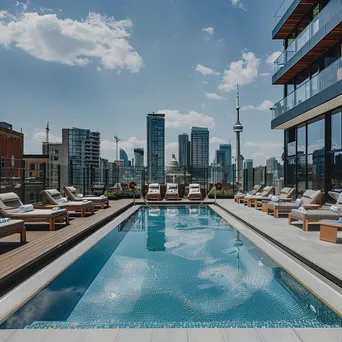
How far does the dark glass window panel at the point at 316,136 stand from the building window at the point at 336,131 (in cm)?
72

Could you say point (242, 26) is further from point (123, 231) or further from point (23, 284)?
point (23, 284)

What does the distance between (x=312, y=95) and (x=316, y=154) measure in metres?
3.01

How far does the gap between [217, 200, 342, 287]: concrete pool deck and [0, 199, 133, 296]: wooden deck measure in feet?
14.0

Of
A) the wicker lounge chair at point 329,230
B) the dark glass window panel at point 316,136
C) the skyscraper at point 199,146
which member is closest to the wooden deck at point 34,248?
the wicker lounge chair at point 329,230

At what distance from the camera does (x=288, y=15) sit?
50.0 feet

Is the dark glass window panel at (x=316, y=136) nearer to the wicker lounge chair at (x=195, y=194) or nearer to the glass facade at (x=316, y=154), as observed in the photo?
the glass facade at (x=316, y=154)

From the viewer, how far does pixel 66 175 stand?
15688 mm

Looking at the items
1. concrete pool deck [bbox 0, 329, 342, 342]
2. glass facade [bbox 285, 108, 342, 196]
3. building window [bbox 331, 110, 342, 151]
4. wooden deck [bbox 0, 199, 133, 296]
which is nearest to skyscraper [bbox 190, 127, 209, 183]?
glass facade [bbox 285, 108, 342, 196]

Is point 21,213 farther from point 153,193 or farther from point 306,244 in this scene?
point 153,193

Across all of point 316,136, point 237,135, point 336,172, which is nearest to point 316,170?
point 336,172

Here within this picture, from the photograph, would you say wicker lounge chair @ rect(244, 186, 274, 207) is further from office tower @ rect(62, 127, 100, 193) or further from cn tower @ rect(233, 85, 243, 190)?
office tower @ rect(62, 127, 100, 193)

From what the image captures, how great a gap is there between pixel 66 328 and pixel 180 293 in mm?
1511

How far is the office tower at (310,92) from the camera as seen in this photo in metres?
11.2

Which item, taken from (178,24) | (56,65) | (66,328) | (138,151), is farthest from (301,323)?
(138,151)
